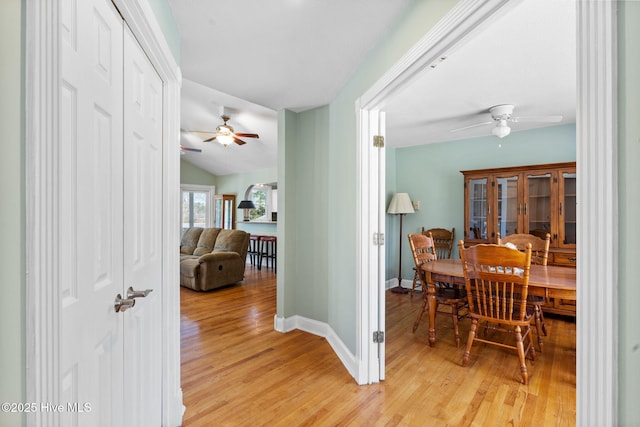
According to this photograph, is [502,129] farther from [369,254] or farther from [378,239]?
[369,254]

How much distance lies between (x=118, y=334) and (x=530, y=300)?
289cm

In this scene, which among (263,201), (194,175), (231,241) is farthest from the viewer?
(194,175)

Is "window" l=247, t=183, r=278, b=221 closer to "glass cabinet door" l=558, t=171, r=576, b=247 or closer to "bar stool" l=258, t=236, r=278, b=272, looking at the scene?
"bar stool" l=258, t=236, r=278, b=272

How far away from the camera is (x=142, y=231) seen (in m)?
1.34

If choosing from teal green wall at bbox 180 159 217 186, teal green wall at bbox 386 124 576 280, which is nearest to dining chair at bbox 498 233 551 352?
teal green wall at bbox 386 124 576 280

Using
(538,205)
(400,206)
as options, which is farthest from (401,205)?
(538,205)

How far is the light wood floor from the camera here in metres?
1.80

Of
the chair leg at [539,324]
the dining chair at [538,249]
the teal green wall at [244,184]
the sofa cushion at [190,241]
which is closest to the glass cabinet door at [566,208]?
the dining chair at [538,249]

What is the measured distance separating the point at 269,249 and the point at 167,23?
19.1ft

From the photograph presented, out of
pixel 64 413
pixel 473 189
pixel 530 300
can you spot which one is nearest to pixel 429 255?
pixel 530 300
